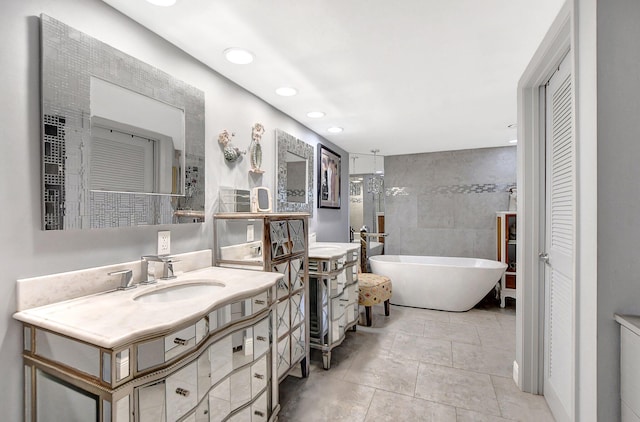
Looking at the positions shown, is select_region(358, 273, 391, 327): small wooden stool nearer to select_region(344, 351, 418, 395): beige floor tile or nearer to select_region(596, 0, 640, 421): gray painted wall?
select_region(344, 351, 418, 395): beige floor tile

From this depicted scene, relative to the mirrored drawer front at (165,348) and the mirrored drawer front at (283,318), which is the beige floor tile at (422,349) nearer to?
the mirrored drawer front at (283,318)

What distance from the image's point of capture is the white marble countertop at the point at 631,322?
915 mm

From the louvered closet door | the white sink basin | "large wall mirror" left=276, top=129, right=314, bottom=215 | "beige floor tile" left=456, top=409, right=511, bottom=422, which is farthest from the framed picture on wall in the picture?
"beige floor tile" left=456, top=409, right=511, bottom=422

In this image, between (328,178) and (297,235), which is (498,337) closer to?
(297,235)

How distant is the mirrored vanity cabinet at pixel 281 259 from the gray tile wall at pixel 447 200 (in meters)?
3.26

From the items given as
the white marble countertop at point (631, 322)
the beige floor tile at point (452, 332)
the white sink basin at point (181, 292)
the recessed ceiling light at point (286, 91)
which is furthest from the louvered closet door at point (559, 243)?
the white sink basin at point (181, 292)

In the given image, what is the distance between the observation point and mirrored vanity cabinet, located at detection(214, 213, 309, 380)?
189 cm

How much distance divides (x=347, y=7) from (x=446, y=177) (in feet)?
13.0

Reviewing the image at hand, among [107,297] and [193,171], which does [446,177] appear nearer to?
[193,171]

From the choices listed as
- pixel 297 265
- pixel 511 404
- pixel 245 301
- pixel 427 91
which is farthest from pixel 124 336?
pixel 427 91

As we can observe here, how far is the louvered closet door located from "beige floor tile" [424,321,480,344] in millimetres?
997

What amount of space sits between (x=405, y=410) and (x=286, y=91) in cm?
241

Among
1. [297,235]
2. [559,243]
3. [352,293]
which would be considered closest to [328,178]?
[352,293]

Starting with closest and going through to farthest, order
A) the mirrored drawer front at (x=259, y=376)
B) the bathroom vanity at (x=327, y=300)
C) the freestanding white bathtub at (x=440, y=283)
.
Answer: the mirrored drawer front at (x=259, y=376)
the bathroom vanity at (x=327, y=300)
the freestanding white bathtub at (x=440, y=283)
